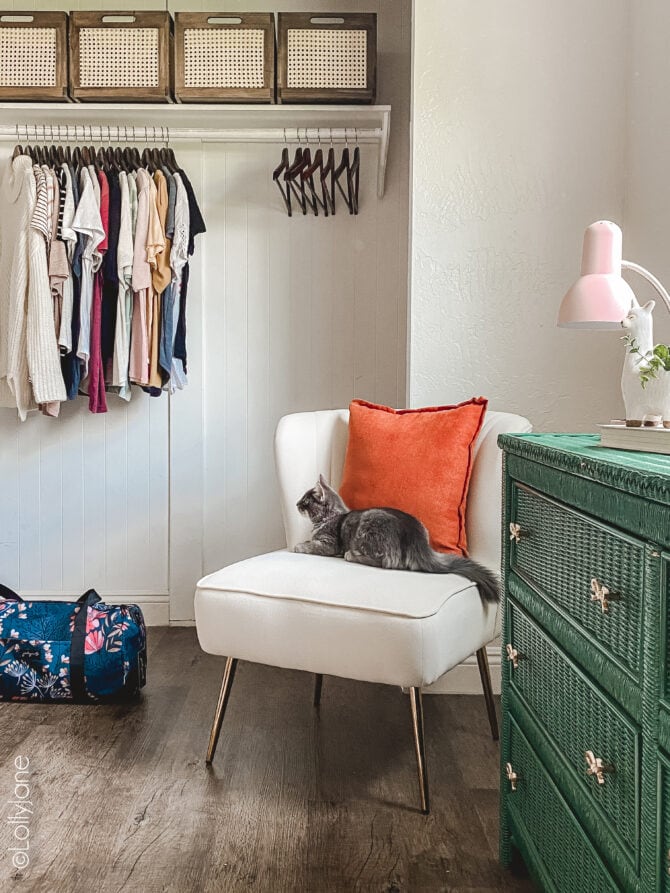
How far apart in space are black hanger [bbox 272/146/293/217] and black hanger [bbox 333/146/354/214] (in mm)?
190

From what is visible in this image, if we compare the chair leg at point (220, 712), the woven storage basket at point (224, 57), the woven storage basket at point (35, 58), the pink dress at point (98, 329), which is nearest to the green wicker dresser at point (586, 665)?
the chair leg at point (220, 712)

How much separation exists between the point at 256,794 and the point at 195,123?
2416 mm

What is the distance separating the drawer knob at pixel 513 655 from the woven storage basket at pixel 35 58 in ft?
8.31

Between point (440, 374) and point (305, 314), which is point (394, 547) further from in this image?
point (305, 314)

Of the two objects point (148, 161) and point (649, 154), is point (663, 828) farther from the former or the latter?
point (148, 161)

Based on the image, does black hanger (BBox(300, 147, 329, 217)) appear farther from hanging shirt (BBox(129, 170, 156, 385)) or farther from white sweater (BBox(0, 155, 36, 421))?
white sweater (BBox(0, 155, 36, 421))

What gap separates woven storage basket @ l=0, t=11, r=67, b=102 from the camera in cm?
282

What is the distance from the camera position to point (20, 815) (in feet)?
5.48

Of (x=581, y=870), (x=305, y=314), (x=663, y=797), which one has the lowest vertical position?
(x=581, y=870)

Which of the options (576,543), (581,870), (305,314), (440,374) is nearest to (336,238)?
(305,314)

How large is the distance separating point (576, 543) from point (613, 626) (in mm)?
168

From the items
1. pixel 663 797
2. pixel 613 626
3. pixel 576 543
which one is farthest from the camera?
pixel 576 543

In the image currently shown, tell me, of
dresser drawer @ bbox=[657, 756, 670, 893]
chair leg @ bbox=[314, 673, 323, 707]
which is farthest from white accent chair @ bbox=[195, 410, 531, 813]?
dresser drawer @ bbox=[657, 756, 670, 893]

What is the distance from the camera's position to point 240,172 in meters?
3.16
